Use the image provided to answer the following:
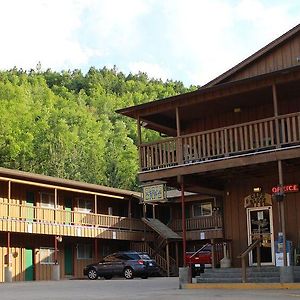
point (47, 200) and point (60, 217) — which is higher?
point (47, 200)

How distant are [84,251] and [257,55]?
75.1ft

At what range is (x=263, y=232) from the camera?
21.9 m

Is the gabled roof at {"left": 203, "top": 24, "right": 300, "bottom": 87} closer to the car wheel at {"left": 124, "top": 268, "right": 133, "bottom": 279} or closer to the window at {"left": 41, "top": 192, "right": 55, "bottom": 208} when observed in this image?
the car wheel at {"left": 124, "top": 268, "right": 133, "bottom": 279}

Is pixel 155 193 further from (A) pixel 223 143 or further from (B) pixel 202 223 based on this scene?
(B) pixel 202 223

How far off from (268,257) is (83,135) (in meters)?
56.9

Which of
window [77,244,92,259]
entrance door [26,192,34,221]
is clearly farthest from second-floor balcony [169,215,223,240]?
entrance door [26,192,34,221]

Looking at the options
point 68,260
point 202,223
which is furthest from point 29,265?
point 202,223

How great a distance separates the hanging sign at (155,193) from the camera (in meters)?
21.2

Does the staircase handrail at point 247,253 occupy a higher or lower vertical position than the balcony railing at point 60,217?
lower

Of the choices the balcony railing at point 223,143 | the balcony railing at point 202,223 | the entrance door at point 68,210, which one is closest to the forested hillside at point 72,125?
the entrance door at point 68,210

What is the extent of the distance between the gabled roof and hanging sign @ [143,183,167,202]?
4702mm

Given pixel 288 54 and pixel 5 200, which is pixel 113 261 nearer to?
pixel 5 200

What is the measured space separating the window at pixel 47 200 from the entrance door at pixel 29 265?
2.98 metres

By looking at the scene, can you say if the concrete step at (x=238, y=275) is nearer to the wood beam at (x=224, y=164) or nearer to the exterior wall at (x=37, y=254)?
the wood beam at (x=224, y=164)
